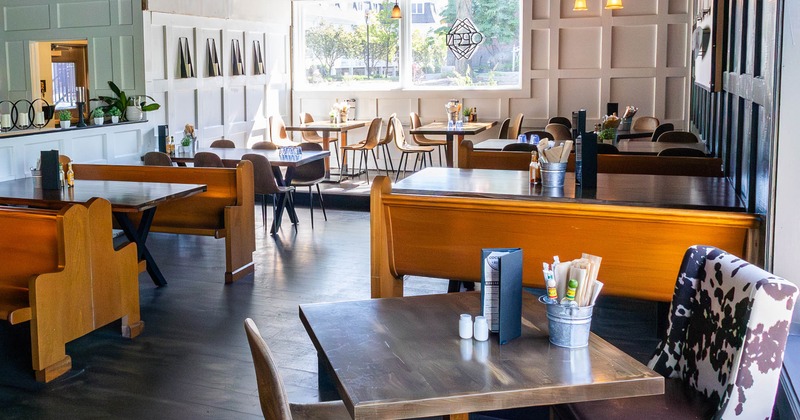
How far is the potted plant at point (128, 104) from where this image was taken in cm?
860

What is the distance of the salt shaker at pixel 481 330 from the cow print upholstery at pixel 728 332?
2.21 feet

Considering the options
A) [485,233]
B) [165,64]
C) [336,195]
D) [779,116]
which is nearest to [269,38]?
[165,64]

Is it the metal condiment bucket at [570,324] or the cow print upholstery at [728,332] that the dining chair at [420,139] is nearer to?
the cow print upholstery at [728,332]

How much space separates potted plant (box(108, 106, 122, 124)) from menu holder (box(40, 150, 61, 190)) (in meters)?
2.88

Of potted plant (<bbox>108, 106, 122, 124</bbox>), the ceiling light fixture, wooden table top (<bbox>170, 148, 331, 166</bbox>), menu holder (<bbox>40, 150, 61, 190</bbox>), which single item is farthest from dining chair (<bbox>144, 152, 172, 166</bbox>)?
the ceiling light fixture

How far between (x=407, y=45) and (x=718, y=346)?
10184 mm

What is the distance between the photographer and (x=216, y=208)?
20.6 ft

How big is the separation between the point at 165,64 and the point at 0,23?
194 centimetres

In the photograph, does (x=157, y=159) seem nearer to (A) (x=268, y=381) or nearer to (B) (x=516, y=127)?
(B) (x=516, y=127)

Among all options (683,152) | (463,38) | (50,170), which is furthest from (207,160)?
(463,38)

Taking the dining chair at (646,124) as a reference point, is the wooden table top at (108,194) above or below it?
below

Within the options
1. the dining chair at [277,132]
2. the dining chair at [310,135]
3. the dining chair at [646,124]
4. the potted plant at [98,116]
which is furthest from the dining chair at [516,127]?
the potted plant at [98,116]

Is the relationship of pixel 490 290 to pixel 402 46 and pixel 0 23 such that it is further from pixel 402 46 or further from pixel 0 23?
pixel 402 46

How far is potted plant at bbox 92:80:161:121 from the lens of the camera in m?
8.60
